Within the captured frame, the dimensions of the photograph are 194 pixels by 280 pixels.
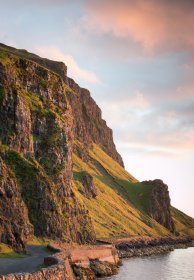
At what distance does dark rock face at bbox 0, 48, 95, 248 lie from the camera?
376ft

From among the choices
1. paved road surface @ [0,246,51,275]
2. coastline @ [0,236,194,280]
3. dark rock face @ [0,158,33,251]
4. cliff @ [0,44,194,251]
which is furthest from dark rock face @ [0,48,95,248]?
coastline @ [0,236,194,280]

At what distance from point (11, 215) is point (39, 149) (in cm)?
3960

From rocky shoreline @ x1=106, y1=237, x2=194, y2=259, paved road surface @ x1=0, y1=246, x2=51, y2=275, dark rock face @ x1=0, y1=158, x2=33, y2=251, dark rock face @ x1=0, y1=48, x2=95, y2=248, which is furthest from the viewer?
rocky shoreline @ x1=106, y1=237, x2=194, y2=259

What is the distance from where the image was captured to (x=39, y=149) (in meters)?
131

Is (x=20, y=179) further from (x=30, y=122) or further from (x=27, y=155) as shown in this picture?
(x=30, y=122)

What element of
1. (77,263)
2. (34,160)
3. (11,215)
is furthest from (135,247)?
(11,215)

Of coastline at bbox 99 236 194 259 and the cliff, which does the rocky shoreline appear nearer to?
coastline at bbox 99 236 194 259

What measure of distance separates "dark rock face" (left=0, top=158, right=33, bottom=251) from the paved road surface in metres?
4.04

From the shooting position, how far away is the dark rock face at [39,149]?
376ft

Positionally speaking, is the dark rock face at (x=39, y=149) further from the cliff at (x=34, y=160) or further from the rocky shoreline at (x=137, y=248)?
the rocky shoreline at (x=137, y=248)

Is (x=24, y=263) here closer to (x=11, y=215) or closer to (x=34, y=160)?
(x=11, y=215)

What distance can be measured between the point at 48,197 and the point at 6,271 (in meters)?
51.0

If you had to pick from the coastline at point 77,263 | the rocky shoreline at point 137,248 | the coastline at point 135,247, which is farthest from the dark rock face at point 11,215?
the rocky shoreline at point 137,248

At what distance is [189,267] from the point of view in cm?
12462
